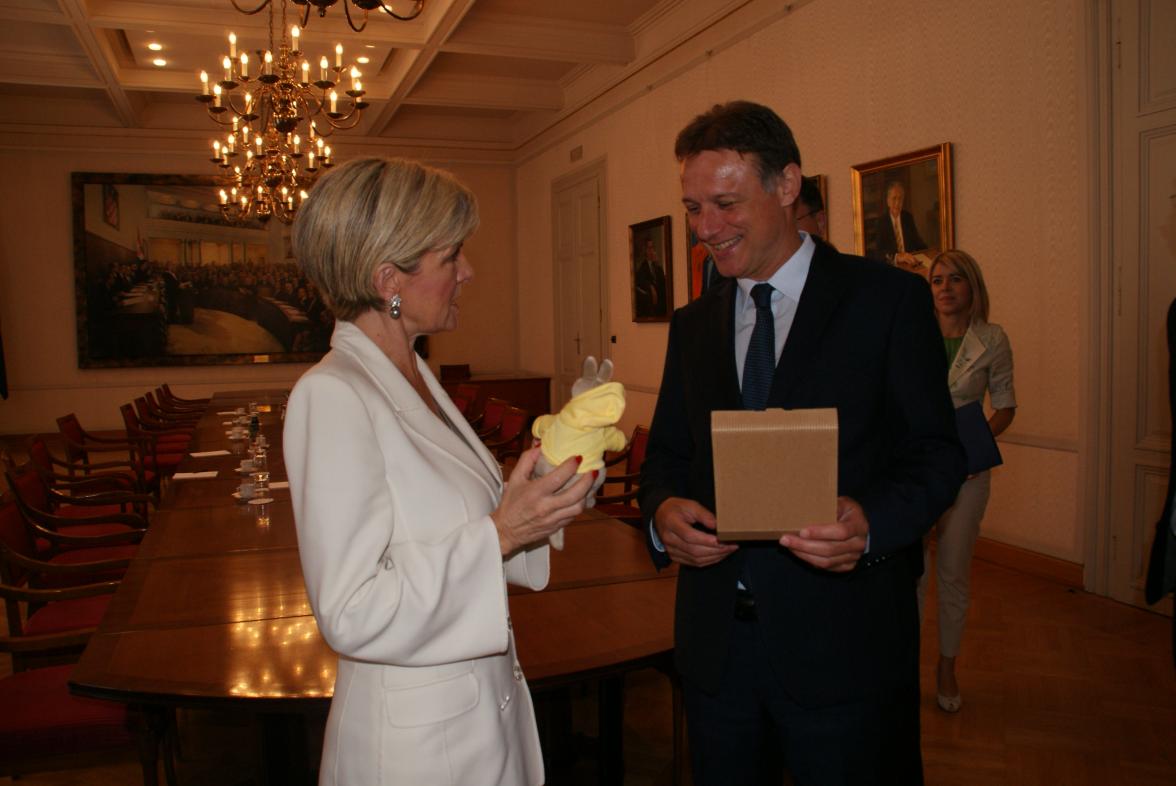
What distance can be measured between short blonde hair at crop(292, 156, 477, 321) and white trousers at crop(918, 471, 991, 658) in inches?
105

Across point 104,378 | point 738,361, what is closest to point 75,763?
point 738,361

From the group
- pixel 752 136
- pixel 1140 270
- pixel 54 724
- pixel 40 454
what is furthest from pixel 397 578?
pixel 40 454

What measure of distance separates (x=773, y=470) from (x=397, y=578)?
1.94ft

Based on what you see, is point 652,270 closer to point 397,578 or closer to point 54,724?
point 54,724

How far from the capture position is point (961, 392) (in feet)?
12.8

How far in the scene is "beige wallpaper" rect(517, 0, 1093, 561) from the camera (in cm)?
506

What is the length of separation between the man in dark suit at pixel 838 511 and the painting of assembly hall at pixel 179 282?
12.0 metres

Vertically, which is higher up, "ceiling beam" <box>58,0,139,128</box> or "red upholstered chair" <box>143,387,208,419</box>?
"ceiling beam" <box>58,0,139,128</box>

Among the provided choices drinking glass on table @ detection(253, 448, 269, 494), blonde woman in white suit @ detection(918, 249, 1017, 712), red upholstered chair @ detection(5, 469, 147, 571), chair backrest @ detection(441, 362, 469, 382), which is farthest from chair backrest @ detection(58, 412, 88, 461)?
chair backrest @ detection(441, 362, 469, 382)

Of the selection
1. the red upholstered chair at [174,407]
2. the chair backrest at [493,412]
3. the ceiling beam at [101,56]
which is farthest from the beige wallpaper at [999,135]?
the red upholstered chair at [174,407]

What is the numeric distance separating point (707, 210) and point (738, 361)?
1.01ft

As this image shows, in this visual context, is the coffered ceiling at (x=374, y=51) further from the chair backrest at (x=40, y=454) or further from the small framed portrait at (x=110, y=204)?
the chair backrest at (x=40, y=454)

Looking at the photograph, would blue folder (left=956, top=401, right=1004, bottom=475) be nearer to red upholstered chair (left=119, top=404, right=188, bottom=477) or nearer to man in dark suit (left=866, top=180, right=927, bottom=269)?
man in dark suit (left=866, top=180, right=927, bottom=269)

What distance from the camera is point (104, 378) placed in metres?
13.2
